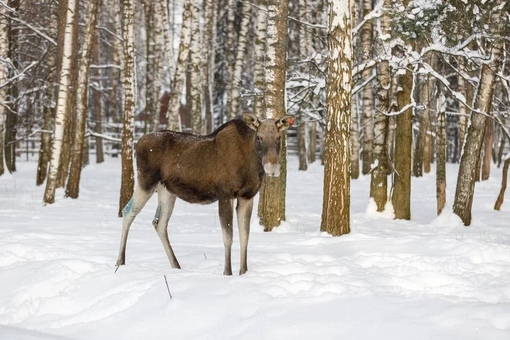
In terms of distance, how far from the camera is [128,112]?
1317 cm

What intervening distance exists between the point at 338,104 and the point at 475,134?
12.5 ft

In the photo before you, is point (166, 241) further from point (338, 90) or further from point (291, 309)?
point (338, 90)

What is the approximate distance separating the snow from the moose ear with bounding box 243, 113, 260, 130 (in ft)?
4.79

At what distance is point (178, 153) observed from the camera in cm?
712

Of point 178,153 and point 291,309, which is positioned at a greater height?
point 178,153

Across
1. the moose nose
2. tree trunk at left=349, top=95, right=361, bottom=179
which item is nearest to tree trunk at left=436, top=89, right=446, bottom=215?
the moose nose

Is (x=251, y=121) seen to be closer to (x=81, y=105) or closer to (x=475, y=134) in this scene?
(x=475, y=134)

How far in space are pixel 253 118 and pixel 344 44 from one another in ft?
11.2

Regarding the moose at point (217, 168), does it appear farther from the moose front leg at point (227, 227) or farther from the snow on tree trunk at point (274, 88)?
the snow on tree trunk at point (274, 88)

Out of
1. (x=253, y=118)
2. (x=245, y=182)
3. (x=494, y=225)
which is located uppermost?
(x=253, y=118)

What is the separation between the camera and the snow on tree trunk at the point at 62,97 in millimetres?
14117

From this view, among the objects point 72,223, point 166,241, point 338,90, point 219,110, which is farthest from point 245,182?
point 219,110

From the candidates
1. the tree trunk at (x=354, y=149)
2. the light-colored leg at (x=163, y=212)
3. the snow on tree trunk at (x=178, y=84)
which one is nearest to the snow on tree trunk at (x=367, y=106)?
the tree trunk at (x=354, y=149)

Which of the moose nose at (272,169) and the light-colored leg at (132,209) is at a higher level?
the moose nose at (272,169)
